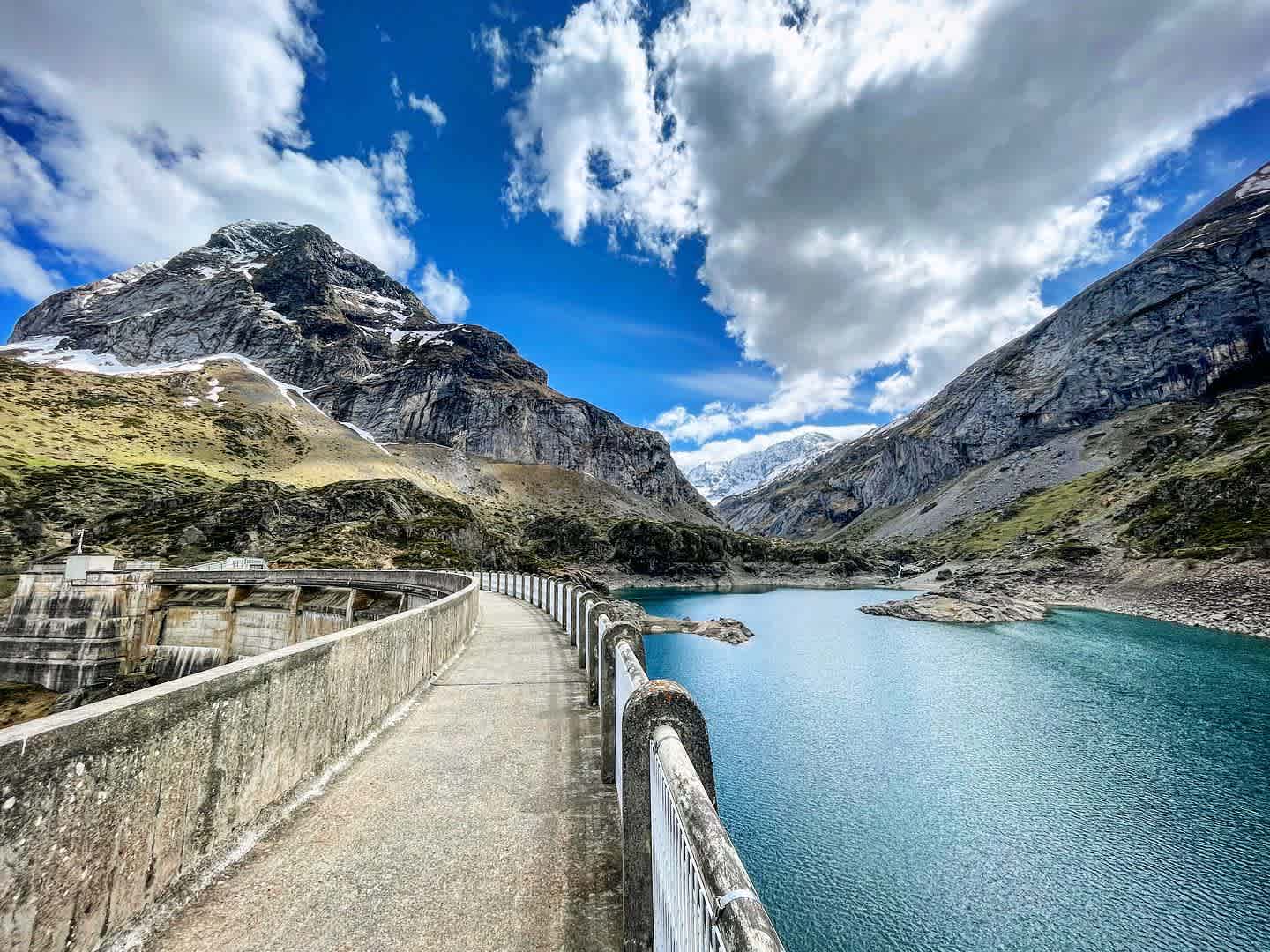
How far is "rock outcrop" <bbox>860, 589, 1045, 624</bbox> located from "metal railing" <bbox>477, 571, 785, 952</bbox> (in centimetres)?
6291

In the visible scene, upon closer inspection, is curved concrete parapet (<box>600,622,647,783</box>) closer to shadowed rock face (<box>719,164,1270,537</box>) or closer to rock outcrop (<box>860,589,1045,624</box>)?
rock outcrop (<box>860,589,1045,624</box>)

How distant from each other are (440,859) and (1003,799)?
758 inches

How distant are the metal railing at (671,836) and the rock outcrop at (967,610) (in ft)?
206

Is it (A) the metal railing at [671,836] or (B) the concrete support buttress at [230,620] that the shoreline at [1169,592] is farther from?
(B) the concrete support buttress at [230,620]

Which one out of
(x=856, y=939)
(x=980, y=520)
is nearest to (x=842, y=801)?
(x=856, y=939)

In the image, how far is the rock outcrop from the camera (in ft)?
184

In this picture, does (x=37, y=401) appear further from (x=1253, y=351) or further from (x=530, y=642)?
(x=1253, y=351)

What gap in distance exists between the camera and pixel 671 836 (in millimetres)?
2682

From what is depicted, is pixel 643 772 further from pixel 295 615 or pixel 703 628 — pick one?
pixel 703 628

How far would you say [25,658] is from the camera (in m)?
26.9

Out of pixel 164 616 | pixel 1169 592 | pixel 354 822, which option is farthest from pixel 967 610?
pixel 164 616

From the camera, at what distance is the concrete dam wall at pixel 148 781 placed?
2.88 m

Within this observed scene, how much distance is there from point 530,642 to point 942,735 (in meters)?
18.6

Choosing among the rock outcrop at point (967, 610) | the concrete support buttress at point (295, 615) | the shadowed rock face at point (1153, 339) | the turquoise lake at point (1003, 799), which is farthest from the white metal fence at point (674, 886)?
the shadowed rock face at point (1153, 339)
